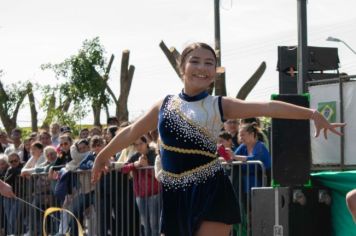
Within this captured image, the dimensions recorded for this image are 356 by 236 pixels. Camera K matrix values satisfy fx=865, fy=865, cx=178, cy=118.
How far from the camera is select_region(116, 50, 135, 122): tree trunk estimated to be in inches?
813

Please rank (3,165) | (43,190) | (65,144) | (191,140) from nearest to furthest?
(191,140) < (43,190) < (65,144) < (3,165)

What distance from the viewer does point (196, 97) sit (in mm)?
5332

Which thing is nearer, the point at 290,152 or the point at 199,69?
the point at 199,69

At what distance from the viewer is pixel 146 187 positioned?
32.5 feet

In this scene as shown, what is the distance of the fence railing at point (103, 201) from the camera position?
8977mm

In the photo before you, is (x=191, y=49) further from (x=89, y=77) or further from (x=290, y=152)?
(x=89, y=77)

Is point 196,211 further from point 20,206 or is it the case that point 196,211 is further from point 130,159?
point 20,206

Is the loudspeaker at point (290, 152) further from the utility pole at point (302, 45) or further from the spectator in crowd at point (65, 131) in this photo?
the spectator in crowd at point (65, 131)

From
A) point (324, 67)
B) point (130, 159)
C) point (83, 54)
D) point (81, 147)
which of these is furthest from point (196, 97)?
point (83, 54)

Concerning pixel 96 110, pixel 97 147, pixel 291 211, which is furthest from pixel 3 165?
pixel 96 110

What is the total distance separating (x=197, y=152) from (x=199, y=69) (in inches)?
19.9

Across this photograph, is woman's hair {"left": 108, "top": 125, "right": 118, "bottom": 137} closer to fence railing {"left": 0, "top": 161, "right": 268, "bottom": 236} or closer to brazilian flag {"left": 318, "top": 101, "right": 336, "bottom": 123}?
fence railing {"left": 0, "top": 161, "right": 268, "bottom": 236}

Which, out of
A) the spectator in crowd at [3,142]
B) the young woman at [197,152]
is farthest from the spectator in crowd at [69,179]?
the young woman at [197,152]

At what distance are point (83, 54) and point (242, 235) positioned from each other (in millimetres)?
13995
